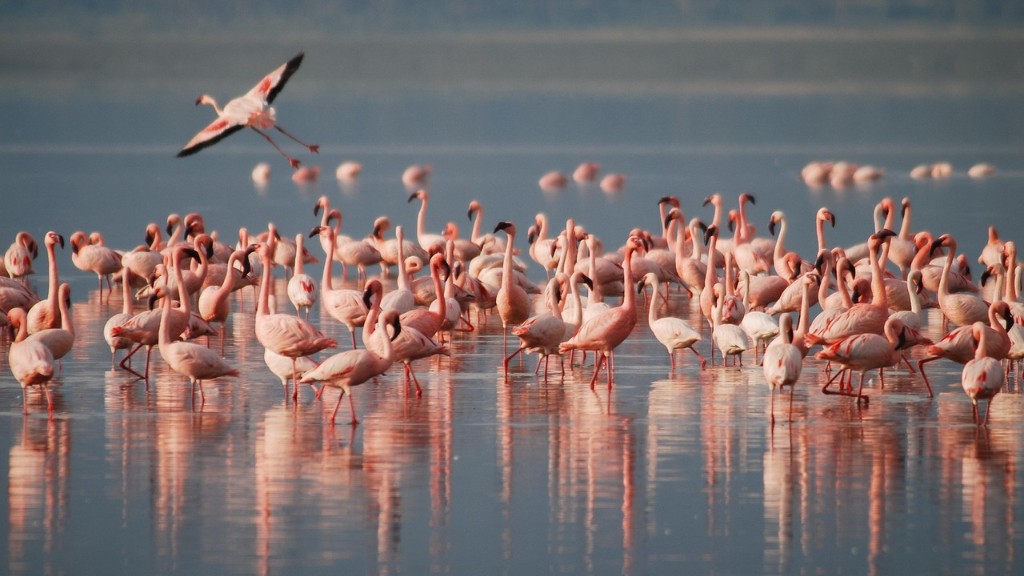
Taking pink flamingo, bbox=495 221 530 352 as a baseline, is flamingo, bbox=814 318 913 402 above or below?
below

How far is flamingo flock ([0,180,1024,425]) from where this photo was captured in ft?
33.1

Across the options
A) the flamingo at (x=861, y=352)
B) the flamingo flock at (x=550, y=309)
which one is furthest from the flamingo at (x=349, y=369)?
the flamingo at (x=861, y=352)

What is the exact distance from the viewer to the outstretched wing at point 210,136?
1374 cm

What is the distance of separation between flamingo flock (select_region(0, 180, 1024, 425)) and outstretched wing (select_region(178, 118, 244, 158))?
93mm

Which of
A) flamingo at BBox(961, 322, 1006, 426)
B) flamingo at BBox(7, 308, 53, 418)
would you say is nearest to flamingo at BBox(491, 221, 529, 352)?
flamingo at BBox(7, 308, 53, 418)

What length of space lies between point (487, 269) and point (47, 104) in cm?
6657

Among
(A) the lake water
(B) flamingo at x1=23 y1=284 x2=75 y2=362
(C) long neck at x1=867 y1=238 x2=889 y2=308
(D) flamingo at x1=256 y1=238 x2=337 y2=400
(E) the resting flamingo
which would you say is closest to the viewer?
(A) the lake water

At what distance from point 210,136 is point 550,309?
332 cm

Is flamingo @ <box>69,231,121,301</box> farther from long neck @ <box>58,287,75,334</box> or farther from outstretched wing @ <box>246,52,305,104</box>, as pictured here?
long neck @ <box>58,287,75,334</box>

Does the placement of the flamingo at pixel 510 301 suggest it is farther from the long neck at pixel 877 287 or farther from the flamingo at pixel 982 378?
the flamingo at pixel 982 378

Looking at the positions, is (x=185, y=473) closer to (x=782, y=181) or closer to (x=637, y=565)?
(x=637, y=565)

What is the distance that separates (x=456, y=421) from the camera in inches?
389

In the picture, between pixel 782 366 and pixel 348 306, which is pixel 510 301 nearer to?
pixel 348 306

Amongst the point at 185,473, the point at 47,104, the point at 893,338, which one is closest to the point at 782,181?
the point at 893,338
